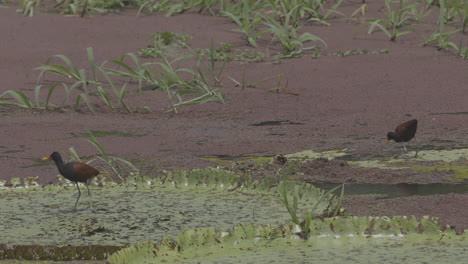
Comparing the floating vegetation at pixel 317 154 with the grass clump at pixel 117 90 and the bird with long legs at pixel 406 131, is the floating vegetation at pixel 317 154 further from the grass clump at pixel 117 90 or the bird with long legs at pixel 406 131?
the grass clump at pixel 117 90

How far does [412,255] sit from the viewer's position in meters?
3.31

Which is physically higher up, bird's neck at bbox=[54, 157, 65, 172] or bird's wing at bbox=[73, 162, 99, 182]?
bird's neck at bbox=[54, 157, 65, 172]

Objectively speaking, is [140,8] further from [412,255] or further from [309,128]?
[412,255]

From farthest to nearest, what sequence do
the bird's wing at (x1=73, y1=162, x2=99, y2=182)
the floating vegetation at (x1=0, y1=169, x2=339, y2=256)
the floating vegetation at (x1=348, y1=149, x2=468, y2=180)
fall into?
the floating vegetation at (x1=348, y1=149, x2=468, y2=180) < the bird's wing at (x1=73, y1=162, x2=99, y2=182) < the floating vegetation at (x1=0, y1=169, x2=339, y2=256)

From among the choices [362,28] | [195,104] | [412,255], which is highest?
[362,28]

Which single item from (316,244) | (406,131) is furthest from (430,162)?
(316,244)

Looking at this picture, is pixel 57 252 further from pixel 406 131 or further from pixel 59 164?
pixel 406 131

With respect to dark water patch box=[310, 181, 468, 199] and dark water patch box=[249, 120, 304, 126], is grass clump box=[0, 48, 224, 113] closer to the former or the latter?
dark water patch box=[249, 120, 304, 126]

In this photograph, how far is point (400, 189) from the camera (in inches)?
193

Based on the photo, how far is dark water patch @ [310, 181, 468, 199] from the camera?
4773 millimetres

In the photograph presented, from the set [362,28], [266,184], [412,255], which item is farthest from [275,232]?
[362,28]

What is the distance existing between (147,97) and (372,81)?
165 cm

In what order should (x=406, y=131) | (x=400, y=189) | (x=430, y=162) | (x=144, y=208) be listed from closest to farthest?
(x=144, y=208), (x=400, y=189), (x=430, y=162), (x=406, y=131)

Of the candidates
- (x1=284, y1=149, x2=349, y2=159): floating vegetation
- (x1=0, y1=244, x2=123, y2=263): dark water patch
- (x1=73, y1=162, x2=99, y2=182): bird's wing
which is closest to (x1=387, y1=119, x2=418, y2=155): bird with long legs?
(x1=284, y1=149, x2=349, y2=159): floating vegetation
